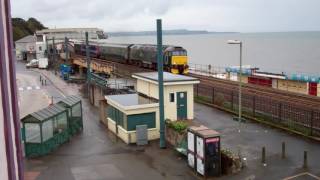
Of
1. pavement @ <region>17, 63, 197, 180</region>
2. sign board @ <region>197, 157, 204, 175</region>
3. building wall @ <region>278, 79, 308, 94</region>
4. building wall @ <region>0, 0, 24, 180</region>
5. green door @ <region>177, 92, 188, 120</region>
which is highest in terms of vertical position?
building wall @ <region>0, 0, 24, 180</region>

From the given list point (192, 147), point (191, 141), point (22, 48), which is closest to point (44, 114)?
point (191, 141)

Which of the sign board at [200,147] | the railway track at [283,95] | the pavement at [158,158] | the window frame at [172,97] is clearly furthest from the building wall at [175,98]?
the railway track at [283,95]

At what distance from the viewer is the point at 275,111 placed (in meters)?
27.2

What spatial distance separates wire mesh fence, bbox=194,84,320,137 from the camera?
2450cm

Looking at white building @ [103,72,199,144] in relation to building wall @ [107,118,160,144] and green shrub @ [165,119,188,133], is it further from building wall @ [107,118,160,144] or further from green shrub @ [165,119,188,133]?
green shrub @ [165,119,188,133]

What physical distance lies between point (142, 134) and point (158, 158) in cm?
287

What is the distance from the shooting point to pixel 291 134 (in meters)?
24.0

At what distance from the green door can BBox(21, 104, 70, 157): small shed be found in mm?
7328

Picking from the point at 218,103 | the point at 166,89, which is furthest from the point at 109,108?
the point at 218,103

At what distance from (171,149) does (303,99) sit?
46.0ft

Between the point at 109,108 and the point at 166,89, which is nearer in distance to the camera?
the point at 166,89

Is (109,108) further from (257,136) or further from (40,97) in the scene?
(40,97)

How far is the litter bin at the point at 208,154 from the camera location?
A: 18.6 metres

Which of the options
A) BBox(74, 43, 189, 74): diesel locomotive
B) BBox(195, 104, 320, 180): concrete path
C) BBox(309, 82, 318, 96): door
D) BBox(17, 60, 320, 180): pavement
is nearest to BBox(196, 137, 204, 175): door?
BBox(17, 60, 320, 180): pavement
